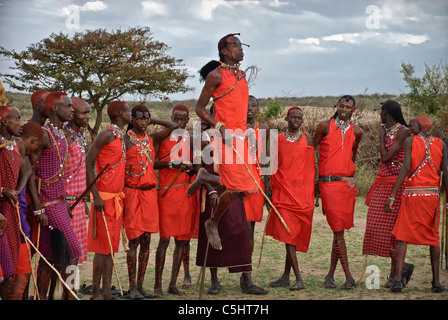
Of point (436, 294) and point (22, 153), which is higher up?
point (22, 153)

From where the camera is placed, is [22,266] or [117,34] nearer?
[22,266]

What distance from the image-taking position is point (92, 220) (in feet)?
19.3

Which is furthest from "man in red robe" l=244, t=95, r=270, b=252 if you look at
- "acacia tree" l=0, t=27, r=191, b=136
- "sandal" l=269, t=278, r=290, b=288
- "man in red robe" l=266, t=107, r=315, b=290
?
"acacia tree" l=0, t=27, r=191, b=136

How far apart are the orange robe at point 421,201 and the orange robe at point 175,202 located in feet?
8.21

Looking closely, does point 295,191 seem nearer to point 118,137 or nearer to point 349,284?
point 349,284

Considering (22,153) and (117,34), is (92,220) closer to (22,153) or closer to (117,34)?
(22,153)

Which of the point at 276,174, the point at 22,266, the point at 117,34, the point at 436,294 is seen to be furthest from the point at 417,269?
the point at 117,34

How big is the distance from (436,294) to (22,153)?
15.7ft

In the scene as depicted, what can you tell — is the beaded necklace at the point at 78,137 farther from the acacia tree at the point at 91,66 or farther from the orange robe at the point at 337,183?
the acacia tree at the point at 91,66

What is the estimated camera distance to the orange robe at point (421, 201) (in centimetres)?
643

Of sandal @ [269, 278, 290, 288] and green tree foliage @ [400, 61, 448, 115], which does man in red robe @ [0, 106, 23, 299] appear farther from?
green tree foliage @ [400, 61, 448, 115]

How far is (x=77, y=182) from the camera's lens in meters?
5.78

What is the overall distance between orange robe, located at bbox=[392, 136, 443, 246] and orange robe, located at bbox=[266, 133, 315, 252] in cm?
113

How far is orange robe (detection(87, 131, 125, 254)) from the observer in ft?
19.1
